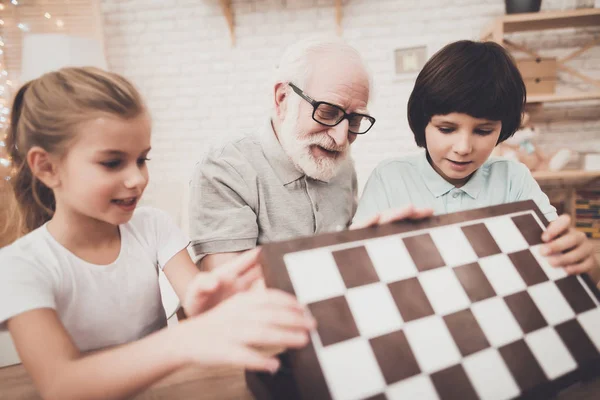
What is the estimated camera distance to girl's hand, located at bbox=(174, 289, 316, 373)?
0.47 metres

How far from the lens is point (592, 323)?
66cm

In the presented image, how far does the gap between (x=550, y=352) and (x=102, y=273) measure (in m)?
0.99

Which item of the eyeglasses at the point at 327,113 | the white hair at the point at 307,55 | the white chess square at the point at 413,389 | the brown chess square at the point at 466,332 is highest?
the white hair at the point at 307,55

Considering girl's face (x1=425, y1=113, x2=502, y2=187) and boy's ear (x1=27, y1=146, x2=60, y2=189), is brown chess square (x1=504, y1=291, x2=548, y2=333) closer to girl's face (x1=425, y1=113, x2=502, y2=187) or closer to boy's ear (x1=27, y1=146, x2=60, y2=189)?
girl's face (x1=425, y1=113, x2=502, y2=187)

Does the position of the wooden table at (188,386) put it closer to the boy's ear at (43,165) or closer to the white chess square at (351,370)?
the white chess square at (351,370)

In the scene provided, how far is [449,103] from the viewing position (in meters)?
1.08

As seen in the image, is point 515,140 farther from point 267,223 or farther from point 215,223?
point 215,223

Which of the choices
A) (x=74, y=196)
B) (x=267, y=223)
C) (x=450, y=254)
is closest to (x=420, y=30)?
(x=267, y=223)

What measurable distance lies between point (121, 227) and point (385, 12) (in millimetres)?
2956

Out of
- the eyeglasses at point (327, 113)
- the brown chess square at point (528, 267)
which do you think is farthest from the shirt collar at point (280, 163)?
the brown chess square at point (528, 267)

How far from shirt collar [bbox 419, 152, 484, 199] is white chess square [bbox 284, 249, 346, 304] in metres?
0.76

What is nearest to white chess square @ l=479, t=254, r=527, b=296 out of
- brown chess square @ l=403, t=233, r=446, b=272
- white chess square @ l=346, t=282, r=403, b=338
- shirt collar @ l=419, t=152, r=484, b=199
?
brown chess square @ l=403, t=233, r=446, b=272

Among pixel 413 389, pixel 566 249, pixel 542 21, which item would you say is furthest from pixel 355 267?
pixel 542 21

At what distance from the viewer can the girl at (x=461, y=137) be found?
1068 millimetres
